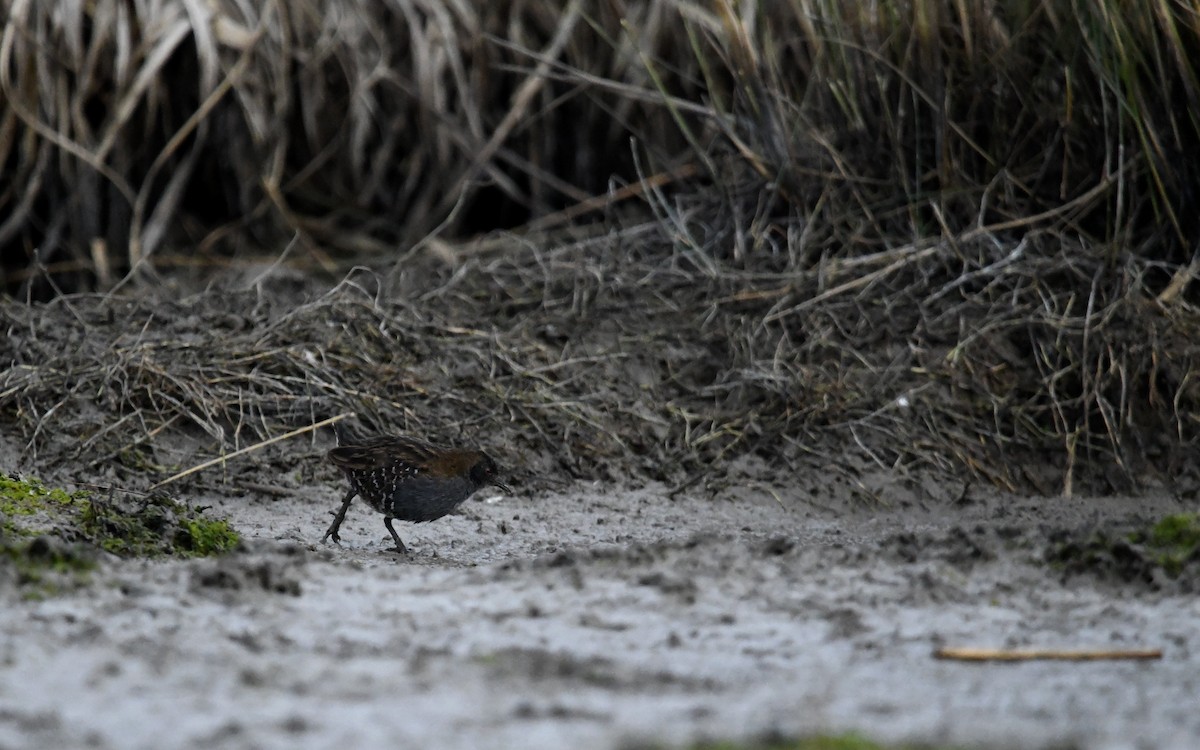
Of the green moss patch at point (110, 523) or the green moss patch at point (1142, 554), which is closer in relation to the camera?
the green moss patch at point (1142, 554)

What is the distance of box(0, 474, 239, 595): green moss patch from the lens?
165 inches

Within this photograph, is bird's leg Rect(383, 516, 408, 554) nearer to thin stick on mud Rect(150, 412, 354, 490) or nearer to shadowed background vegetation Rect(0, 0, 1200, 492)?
thin stick on mud Rect(150, 412, 354, 490)

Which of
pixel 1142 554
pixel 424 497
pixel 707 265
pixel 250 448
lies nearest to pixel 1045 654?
pixel 1142 554

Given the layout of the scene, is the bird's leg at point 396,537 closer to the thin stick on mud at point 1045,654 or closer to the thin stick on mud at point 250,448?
the thin stick on mud at point 250,448

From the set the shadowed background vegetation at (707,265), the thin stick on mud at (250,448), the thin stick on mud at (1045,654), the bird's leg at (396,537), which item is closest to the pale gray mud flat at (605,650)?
the thin stick on mud at (1045,654)

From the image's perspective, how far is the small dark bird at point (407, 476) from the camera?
473 cm

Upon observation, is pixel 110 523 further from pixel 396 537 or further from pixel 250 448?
pixel 250 448

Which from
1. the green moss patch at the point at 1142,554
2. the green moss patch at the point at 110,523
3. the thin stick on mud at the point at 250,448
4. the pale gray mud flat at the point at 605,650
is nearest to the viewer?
the pale gray mud flat at the point at 605,650

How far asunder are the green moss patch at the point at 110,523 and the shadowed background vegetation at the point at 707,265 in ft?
2.58

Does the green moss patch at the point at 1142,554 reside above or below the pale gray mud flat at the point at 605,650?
below

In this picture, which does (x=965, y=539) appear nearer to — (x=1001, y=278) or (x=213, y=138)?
(x=1001, y=278)

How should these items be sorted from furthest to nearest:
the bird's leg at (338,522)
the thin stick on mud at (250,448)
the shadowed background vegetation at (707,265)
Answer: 1. the shadowed background vegetation at (707,265)
2. the thin stick on mud at (250,448)
3. the bird's leg at (338,522)

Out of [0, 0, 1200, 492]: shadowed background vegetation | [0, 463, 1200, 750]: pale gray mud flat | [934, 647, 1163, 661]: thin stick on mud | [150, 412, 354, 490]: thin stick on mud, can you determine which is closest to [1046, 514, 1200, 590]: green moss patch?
[0, 463, 1200, 750]: pale gray mud flat

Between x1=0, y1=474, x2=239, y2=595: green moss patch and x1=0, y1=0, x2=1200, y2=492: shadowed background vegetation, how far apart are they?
78 cm
